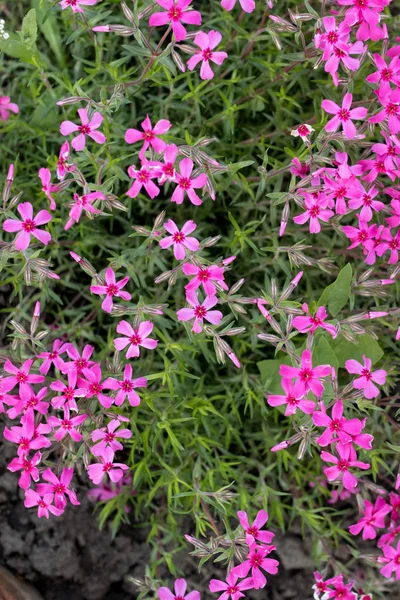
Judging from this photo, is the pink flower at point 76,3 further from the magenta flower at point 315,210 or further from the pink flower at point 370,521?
the pink flower at point 370,521

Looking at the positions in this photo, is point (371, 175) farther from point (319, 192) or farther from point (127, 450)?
point (127, 450)

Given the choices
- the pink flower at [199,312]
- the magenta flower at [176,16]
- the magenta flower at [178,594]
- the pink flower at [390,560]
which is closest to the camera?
the magenta flower at [176,16]

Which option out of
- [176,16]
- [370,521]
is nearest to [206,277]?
[176,16]

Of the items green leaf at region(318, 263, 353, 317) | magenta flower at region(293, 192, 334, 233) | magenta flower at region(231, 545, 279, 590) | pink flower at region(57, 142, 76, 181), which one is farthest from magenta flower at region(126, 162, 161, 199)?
magenta flower at region(231, 545, 279, 590)

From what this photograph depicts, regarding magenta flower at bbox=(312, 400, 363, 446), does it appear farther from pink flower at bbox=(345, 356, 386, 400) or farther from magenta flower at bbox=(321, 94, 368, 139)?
magenta flower at bbox=(321, 94, 368, 139)

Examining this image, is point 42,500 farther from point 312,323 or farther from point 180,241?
point 312,323

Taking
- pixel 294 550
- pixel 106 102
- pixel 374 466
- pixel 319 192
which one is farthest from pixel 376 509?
pixel 106 102

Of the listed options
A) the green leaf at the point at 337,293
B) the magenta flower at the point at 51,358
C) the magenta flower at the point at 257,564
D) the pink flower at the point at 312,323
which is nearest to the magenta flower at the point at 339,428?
the pink flower at the point at 312,323
